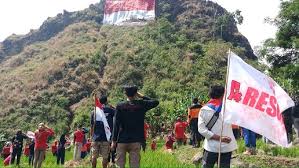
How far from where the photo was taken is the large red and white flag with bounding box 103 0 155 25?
9250 cm

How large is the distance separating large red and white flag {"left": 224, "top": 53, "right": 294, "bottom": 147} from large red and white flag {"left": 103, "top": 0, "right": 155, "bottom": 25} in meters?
85.3

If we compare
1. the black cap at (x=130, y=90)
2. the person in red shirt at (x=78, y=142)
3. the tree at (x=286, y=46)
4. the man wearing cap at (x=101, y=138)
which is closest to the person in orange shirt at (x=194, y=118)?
the person in red shirt at (x=78, y=142)

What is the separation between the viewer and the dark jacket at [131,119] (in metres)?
7.92

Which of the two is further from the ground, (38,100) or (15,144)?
(15,144)

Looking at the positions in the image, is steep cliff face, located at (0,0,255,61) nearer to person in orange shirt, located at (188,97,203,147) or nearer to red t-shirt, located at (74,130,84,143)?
red t-shirt, located at (74,130,84,143)

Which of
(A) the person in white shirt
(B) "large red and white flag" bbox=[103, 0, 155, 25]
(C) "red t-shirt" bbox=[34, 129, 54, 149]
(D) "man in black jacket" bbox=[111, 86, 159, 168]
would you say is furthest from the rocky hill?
(A) the person in white shirt

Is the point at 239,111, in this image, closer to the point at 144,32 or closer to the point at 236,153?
the point at 236,153

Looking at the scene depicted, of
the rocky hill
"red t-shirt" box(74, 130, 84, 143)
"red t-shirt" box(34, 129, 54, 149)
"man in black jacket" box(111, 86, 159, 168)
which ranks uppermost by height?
"man in black jacket" box(111, 86, 159, 168)

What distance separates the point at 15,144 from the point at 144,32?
73135 mm

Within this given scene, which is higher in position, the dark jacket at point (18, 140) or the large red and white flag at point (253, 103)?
the large red and white flag at point (253, 103)

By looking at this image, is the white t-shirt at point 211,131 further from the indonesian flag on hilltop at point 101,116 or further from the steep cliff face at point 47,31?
the steep cliff face at point 47,31

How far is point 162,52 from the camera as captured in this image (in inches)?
3039

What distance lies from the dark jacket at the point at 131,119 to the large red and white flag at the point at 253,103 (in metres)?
1.38

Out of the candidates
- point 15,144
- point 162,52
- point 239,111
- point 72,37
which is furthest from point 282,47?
point 72,37
